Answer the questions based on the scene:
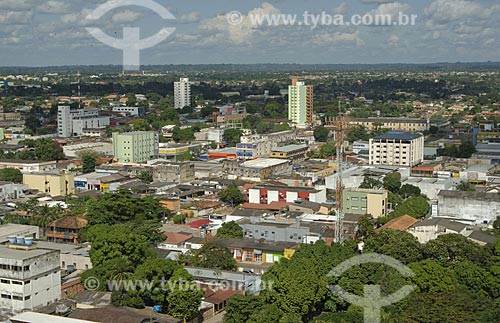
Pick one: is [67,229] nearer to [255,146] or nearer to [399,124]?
[255,146]

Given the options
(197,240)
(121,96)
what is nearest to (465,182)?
(197,240)

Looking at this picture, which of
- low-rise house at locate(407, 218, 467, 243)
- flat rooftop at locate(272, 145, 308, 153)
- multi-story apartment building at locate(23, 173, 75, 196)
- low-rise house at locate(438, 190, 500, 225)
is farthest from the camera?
flat rooftop at locate(272, 145, 308, 153)

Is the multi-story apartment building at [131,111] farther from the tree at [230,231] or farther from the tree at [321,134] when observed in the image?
the tree at [230,231]

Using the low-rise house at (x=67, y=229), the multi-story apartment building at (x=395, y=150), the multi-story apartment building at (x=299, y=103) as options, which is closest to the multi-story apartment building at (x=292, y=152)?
the multi-story apartment building at (x=395, y=150)

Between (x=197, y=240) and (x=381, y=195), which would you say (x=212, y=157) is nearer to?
(x=381, y=195)

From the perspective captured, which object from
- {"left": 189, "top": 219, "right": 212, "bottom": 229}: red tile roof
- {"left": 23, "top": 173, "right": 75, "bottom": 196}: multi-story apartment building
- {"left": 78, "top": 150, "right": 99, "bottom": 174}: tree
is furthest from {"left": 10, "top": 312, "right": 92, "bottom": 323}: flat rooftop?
{"left": 78, "top": 150, "right": 99, "bottom": 174}: tree

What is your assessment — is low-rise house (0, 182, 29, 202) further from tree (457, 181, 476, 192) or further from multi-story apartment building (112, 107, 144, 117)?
multi-story apartment building (112, 107, 144, 117)
